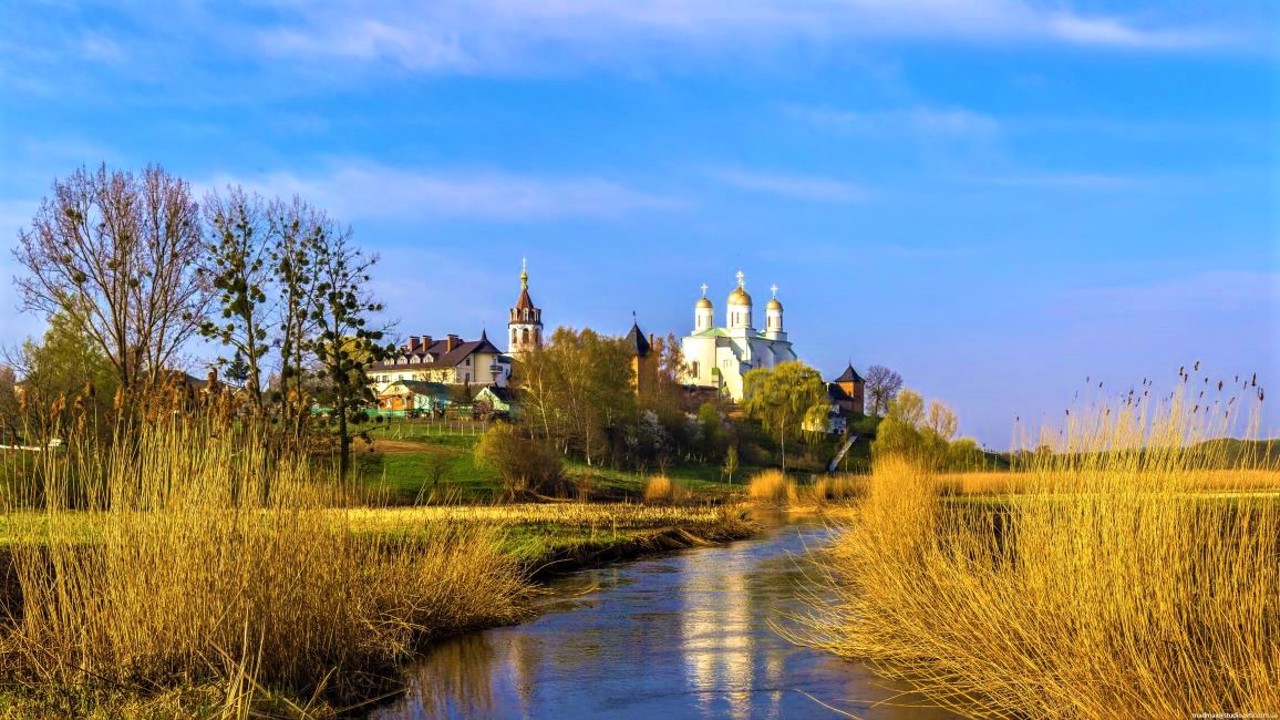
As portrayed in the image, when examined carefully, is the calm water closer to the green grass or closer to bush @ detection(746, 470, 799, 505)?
the green grass

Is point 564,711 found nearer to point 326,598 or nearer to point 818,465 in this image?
point 326,598

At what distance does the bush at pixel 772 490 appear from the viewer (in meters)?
40.2

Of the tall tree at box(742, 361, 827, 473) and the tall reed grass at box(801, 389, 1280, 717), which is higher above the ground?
the tall tree at box(742, 361, 827, 473)

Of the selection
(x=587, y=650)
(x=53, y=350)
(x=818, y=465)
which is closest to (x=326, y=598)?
(x=587, y=650)

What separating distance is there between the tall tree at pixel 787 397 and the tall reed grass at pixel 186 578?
2563 inches

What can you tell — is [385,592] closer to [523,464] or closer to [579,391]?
[523,464]

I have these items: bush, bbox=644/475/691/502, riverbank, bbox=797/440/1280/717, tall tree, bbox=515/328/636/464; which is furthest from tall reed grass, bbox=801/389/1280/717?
tall tree, bbox=515/328/636/464

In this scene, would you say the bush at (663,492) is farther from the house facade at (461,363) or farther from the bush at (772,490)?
the house facade at (461,363)

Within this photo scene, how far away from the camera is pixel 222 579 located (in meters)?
9.23

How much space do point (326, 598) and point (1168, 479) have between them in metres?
7.04

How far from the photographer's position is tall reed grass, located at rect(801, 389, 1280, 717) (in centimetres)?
778

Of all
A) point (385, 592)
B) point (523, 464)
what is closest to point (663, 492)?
point (523, 464)

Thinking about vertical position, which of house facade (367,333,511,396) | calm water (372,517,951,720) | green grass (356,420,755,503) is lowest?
calm water (372,517,951,720)

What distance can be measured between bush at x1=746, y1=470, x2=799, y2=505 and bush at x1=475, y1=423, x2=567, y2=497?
694cm
